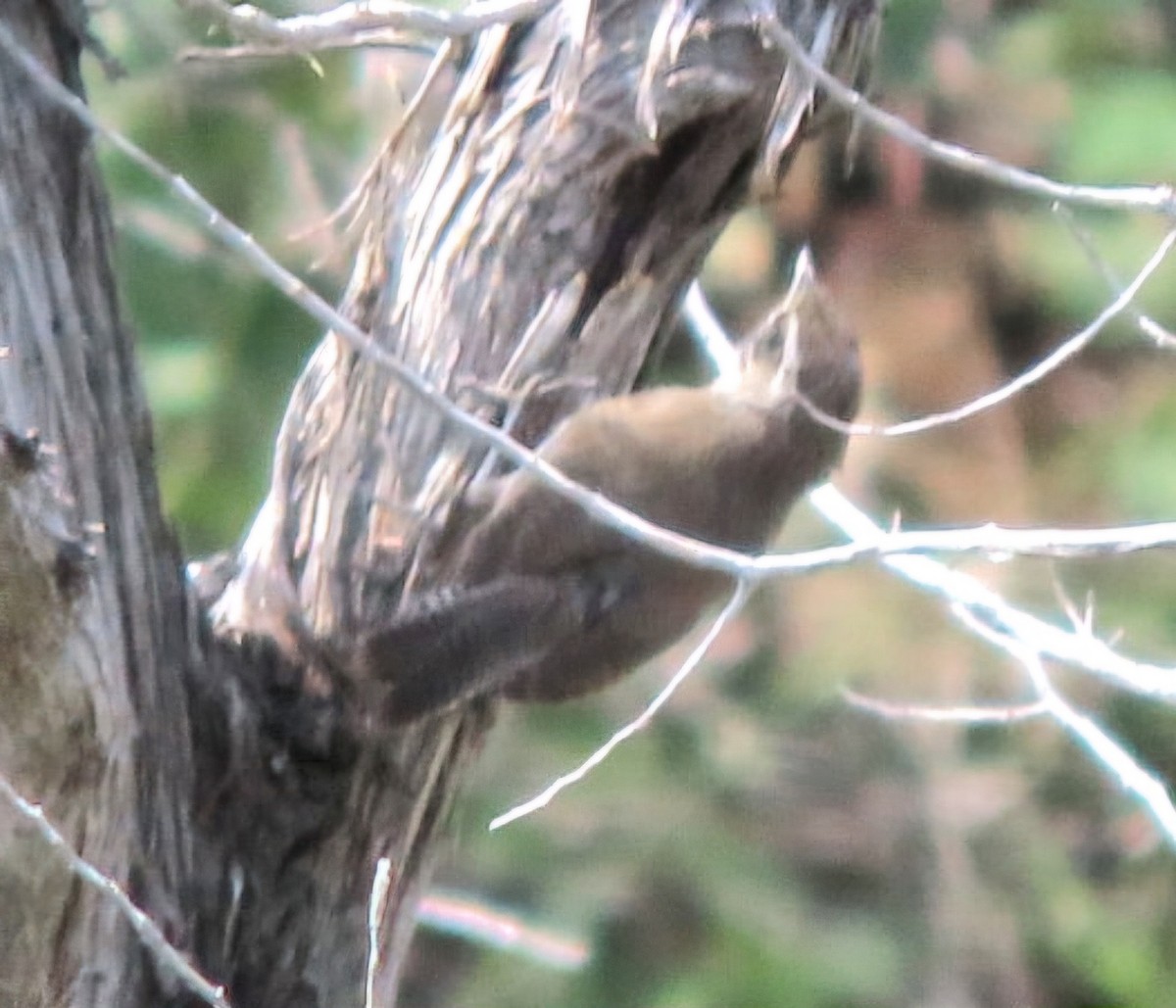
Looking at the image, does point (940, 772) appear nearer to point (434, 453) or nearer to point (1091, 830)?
point (1091, 830)

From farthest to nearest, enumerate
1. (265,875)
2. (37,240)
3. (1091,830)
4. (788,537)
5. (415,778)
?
(1091,830)
(788,537)
(415,778)
(265,875)
(37,240)

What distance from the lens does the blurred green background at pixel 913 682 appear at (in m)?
3.88

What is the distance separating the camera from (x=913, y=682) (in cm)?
437

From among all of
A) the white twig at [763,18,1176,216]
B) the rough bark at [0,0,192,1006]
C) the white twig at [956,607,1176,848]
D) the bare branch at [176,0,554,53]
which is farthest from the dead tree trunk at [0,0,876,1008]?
the white twig at [956,607,1176,848]

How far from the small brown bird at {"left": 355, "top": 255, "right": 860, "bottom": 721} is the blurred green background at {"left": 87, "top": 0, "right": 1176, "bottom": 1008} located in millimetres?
778

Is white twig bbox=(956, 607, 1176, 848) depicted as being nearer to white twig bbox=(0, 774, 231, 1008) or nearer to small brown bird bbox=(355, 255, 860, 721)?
small brown bird bbox=(355, 255, 860, 721)

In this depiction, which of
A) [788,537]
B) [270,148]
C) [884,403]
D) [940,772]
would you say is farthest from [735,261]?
[270,148]

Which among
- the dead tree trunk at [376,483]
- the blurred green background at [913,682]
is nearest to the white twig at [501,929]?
the blurred green background at [913,682]

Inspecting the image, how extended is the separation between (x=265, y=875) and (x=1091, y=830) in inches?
133

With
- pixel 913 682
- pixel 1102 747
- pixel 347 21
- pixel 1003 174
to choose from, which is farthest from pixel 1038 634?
pixel 913 682

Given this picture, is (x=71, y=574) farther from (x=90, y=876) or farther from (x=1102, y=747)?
(x=1102, y=747)

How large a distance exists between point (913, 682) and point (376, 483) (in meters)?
2.51

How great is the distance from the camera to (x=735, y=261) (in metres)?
4.36

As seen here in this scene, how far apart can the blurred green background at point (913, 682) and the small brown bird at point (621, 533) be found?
0.78m
